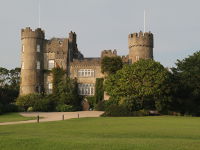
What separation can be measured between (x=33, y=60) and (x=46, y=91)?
18.9ft

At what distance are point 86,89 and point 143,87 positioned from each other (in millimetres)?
16890

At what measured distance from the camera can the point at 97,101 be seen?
202ft

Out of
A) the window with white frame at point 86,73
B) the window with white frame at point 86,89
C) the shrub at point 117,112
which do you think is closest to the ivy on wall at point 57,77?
the window with white frame at point 86,73

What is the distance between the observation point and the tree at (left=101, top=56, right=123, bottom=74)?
6084 centimetres

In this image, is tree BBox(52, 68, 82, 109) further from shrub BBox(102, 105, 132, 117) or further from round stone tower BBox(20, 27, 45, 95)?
shrub BBox(102, 105, 132, 117)

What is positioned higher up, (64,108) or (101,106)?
(101,106)

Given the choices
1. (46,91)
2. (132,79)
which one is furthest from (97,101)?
(132,79)

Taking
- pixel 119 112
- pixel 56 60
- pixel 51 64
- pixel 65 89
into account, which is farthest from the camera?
pixel 51 64

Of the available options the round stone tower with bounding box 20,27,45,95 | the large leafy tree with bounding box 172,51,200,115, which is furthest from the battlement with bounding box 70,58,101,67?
the large leafy tree with bounding box 172,51,200,115

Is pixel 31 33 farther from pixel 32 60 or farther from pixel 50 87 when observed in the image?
pixel 50 87

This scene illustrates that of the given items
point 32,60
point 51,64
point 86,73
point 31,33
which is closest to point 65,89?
point 86,73

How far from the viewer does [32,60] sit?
63594mm

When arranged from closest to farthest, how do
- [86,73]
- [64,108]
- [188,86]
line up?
[188,86] → [64,108] → [86,73]

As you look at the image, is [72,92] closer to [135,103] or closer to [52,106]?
[52,106]
